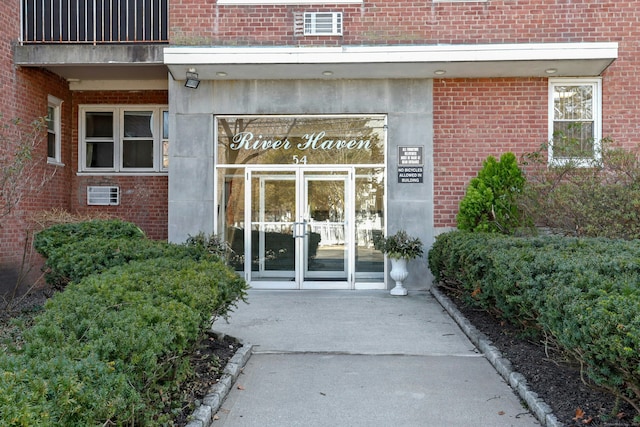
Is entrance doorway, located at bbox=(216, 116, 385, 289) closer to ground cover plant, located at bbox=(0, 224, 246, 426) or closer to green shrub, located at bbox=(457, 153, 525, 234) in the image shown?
green shrub, located at bbox=(457, 153, 525, 234)

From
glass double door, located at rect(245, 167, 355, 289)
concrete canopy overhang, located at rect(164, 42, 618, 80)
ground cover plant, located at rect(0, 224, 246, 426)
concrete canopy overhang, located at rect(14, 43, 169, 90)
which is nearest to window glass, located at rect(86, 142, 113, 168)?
concrete canopy overhang, located at rect(14, 43, 169, 90)

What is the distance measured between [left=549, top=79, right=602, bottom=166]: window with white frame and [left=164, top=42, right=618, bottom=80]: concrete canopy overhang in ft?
1.35

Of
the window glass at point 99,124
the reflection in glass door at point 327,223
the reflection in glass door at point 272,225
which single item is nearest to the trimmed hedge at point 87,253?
the reflection in glass door at point 272,225

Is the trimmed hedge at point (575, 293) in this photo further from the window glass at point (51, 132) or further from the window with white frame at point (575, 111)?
the window glass at point (51, 132)

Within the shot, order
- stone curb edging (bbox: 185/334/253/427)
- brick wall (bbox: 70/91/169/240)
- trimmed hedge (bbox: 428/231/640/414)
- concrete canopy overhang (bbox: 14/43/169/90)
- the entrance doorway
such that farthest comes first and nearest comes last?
brick wall (bbox: 70/91/169/240)
the entrance doorway
concrete canopy overhang (bbox: 14/43/169/90)
stone curb edging (bbox: 185/334/253/427)
trimmed hedge (bbox: 428/231/640/414)

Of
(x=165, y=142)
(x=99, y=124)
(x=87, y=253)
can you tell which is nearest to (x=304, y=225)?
(x=165, y=142)

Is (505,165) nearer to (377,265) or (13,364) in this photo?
(377,265)

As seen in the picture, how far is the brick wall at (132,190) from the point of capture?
490 inches

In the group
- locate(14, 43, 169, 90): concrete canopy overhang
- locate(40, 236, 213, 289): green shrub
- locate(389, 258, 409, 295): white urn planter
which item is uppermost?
locate(14, 43, 169, 90): concrete canopy overhang

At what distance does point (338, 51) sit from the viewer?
9859 mm

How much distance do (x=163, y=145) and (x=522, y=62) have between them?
7.44 meters

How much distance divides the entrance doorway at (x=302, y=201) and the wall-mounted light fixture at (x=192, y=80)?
0.88 meters

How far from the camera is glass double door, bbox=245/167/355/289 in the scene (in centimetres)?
1110

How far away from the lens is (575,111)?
1074 centimetres
